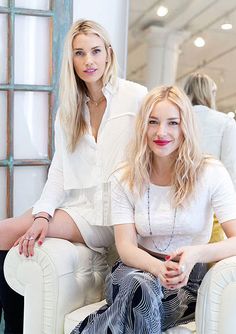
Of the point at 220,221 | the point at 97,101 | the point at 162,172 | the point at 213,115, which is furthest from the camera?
the point at 213,115

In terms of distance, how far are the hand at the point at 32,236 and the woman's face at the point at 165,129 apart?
1.82ft

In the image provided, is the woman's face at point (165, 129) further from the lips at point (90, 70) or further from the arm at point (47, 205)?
the arm at point (47, 205)

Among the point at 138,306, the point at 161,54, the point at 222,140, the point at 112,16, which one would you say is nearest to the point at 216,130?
the point at 222,140

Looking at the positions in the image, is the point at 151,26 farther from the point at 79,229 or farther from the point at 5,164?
the point at 79,229

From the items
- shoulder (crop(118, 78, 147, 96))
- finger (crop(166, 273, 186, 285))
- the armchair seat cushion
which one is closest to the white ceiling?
shoulder (crop(118, 78, 147, 96))

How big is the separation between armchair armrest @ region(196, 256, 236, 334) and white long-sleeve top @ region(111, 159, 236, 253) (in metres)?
0.22

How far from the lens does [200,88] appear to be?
10.6 feet

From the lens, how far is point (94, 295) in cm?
217

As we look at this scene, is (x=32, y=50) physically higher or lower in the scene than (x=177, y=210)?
higher

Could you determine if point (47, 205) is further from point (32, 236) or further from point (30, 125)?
point (30, 125)

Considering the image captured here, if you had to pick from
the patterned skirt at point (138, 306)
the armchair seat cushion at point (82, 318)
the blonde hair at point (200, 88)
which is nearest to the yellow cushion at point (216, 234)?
the patterned skirt at point (138, 306)

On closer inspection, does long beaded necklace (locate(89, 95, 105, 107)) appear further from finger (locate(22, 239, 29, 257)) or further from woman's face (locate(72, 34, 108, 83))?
finger (locate(22, 239, 29, 257))

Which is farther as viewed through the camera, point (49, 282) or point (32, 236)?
point (32, 236)

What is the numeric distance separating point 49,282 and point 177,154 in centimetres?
66
